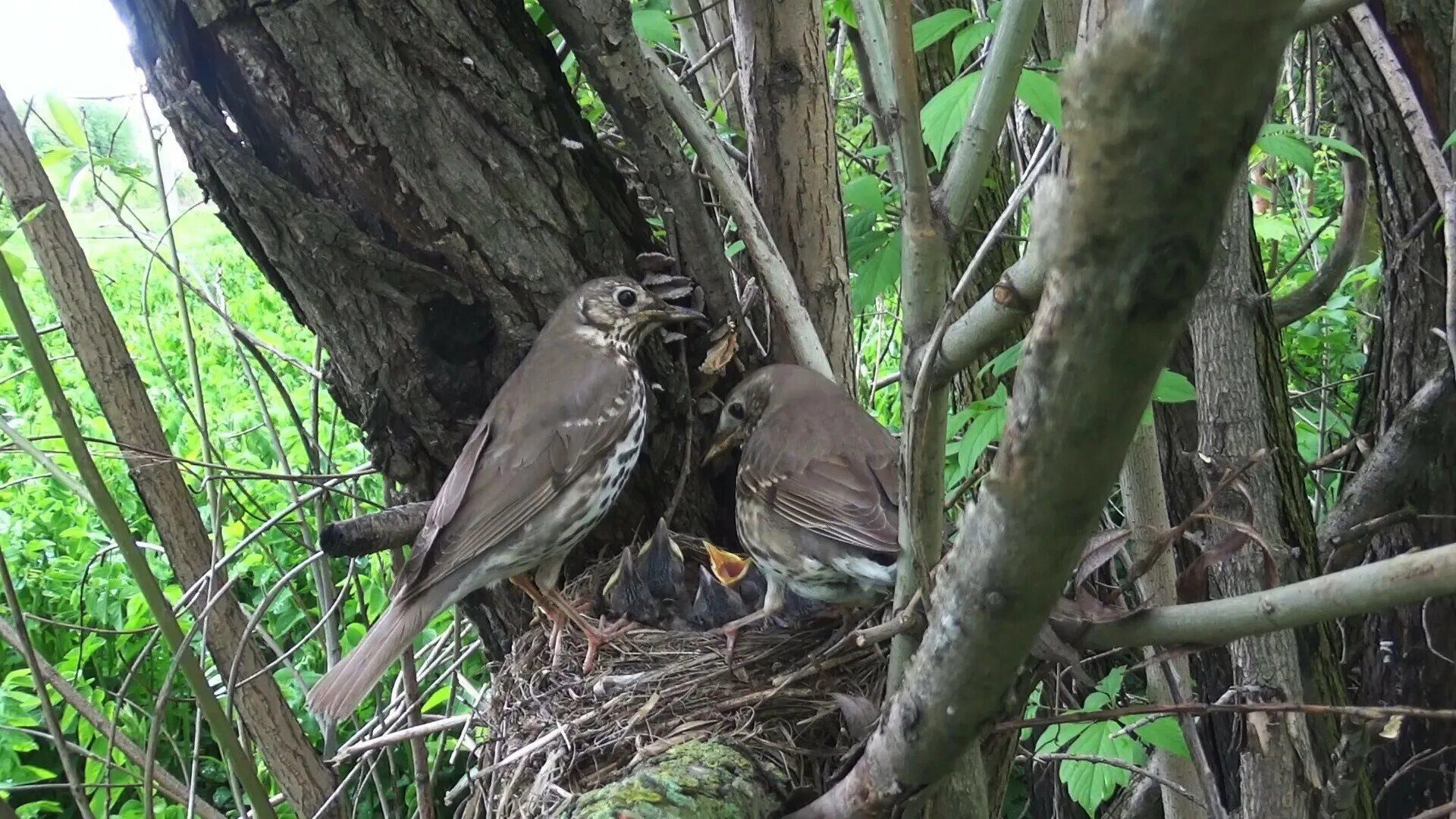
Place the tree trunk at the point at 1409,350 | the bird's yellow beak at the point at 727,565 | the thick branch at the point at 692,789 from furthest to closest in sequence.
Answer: the tree trunk at the point at 1409,350
the bird's yellow beak at the point at 727,565
the thick branch at the point at 692,789

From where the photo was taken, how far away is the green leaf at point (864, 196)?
1927 millimetres

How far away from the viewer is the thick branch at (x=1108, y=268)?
502 millimetres

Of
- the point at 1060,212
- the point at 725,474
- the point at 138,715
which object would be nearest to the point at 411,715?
the point at 725,474

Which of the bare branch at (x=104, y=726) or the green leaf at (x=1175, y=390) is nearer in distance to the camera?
the green leaf at (x=1175, y=390)

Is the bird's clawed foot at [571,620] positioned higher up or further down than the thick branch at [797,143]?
further down

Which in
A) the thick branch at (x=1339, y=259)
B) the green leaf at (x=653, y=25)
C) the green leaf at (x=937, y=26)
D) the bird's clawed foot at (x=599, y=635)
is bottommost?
the bird's clawed foot at (x=599, y=635)

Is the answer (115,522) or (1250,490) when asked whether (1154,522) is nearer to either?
(1250,490)

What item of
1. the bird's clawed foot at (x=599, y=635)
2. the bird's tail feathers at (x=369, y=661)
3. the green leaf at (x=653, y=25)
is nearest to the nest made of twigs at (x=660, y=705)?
the bird's clawed foot at (x=599, y=635)

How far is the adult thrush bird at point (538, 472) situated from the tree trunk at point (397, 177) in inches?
2.9

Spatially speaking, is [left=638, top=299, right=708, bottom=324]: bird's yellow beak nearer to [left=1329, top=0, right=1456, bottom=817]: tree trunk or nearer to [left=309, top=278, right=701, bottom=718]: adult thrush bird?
[left=309, top=278, right=701, bottom=718]: adult thrush bird

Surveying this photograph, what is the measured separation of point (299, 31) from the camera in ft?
5.39

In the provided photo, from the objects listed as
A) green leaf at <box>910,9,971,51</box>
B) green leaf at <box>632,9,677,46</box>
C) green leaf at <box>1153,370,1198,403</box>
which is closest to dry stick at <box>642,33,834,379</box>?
A: green leaf at <box>632,9,677,46</box>

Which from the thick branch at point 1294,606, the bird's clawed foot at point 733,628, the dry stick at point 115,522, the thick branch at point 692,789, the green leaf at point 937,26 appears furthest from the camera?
the bird's clawed foot at point 733,628

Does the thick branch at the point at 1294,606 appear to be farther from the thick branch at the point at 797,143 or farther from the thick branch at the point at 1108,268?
the thick branch at the point at 797,143
